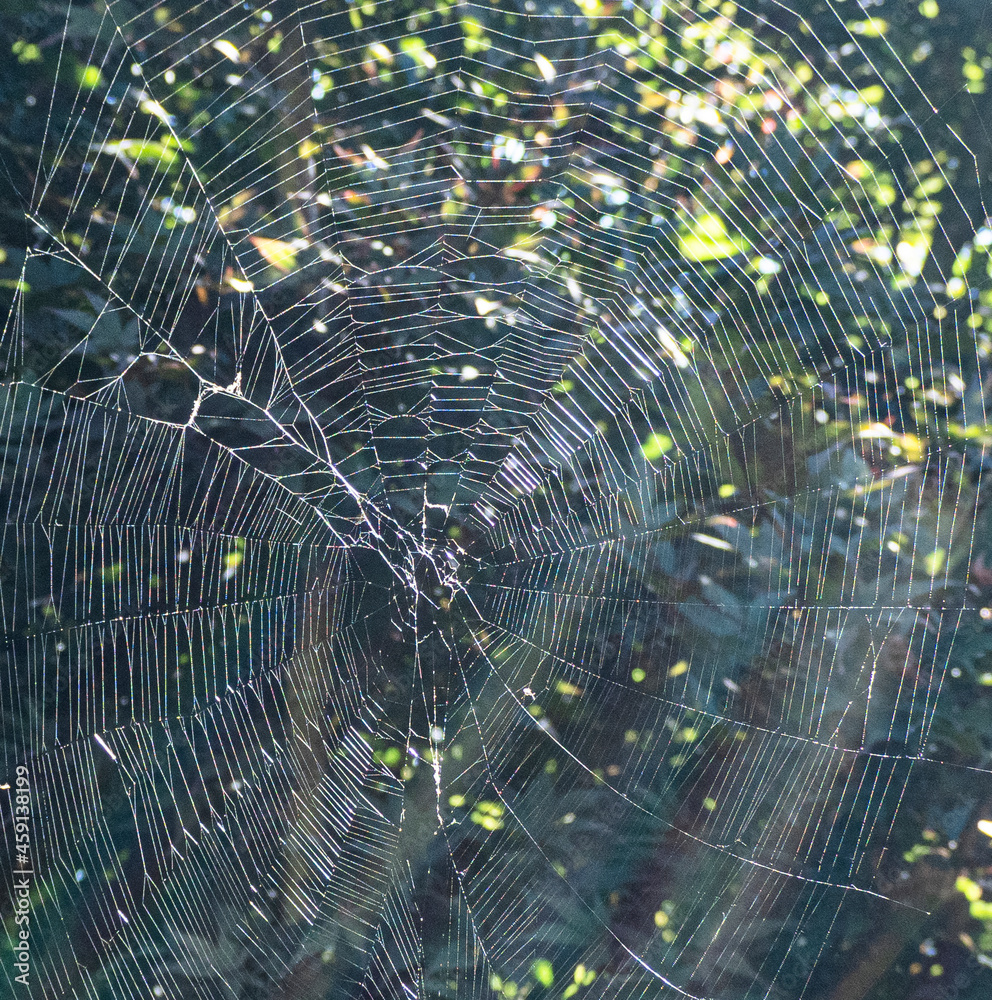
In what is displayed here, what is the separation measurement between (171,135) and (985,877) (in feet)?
7.02

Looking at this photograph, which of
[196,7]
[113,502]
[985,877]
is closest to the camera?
[196,7]

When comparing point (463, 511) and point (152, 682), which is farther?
point (463, 511)

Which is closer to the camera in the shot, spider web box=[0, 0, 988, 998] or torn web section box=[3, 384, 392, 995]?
spider web box=[0, 0, 988, 998]

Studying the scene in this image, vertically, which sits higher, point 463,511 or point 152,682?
point 463,511

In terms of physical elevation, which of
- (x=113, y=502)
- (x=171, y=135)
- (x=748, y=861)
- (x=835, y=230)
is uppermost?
(x=835, y=230)

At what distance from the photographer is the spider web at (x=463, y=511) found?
1.11m

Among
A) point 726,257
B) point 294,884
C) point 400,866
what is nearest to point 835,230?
point 726,257

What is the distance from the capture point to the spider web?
1108 millimetres

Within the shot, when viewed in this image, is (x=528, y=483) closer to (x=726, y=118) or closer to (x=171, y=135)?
(x=726, y=118)

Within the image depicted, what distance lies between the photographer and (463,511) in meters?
1.43

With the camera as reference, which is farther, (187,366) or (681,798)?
(681,798)

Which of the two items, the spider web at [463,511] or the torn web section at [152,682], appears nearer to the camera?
the spider web at [463,511]

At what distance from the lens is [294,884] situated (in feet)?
4.47

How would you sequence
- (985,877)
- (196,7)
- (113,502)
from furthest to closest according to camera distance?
(985,877) < (113,502) < (196,7)
